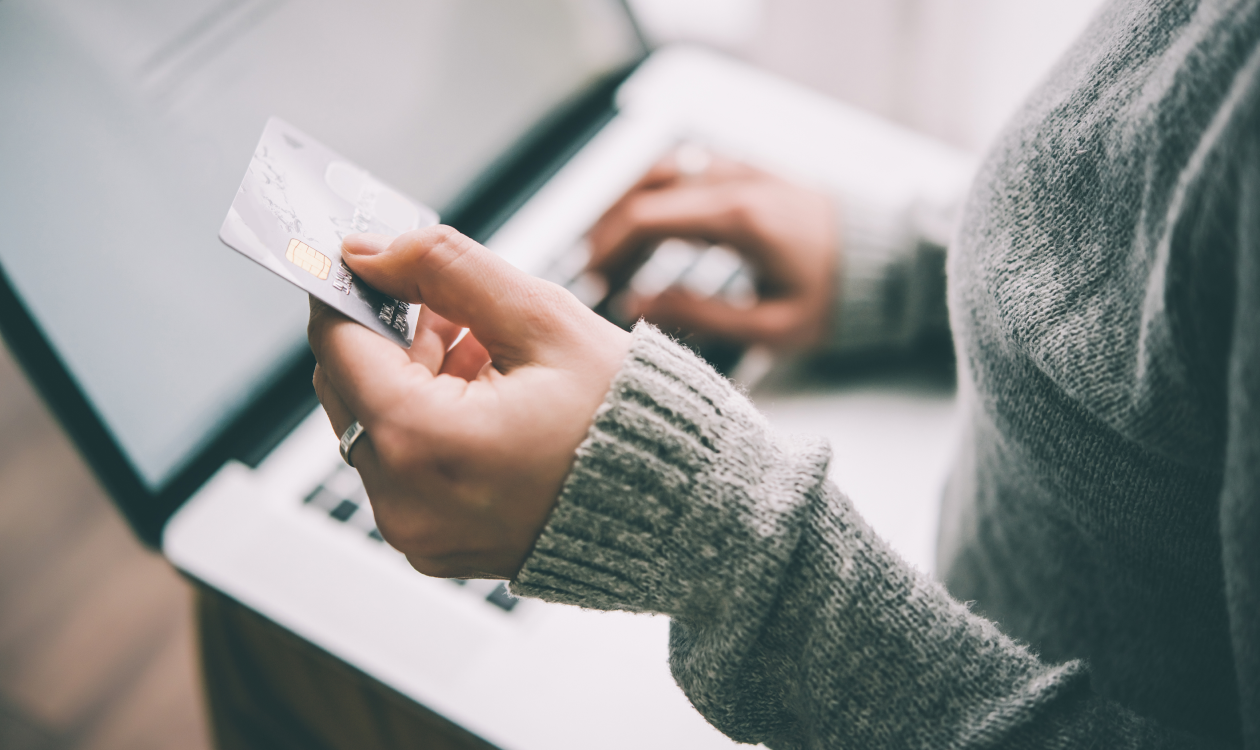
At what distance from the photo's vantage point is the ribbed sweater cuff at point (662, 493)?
311 millimetres

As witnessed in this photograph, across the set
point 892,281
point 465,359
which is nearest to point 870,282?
point 892,281

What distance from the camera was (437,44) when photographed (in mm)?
572

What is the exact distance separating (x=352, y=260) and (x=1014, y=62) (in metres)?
0.85

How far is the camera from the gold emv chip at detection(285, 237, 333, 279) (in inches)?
12.3

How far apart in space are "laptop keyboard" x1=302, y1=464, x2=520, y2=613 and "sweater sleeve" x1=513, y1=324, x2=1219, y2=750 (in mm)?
161

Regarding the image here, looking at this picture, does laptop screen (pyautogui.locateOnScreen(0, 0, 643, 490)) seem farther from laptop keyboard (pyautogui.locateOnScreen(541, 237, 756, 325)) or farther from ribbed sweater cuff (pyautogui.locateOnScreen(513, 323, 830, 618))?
ribbed sweater cuff (pyautogui.locateOnScreen(513, 323, 830, 618))

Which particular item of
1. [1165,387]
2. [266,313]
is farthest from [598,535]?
[266,313]

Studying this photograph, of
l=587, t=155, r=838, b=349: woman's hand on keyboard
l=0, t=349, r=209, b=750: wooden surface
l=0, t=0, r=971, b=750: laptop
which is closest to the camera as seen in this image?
l=0, t=0, r=971, b=750: laptop

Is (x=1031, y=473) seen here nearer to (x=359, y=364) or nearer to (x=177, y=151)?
(x=359, y=364)

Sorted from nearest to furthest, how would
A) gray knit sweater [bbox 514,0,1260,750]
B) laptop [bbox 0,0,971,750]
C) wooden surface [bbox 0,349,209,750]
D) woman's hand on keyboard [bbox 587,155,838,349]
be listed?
gray knit sweater [bbox 514,0,1260,750] < laptop [bbox 0,0,971,750] < woman's hand on keyboard [bbox 587,155,838,349] < wooden surface [bbox 0,349,209,750]

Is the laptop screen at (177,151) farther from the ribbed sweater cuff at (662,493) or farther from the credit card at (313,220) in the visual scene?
the ribbed sweater cuff at (662,493)

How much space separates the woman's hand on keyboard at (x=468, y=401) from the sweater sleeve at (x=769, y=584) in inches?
0.5

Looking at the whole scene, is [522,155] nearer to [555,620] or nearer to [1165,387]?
[555,620]

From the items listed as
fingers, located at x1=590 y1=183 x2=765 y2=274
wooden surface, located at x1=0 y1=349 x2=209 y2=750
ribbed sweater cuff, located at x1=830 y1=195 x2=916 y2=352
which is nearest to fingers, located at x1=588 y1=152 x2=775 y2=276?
fingers, located at x1=590 y1=183 x2=765 y2=274
